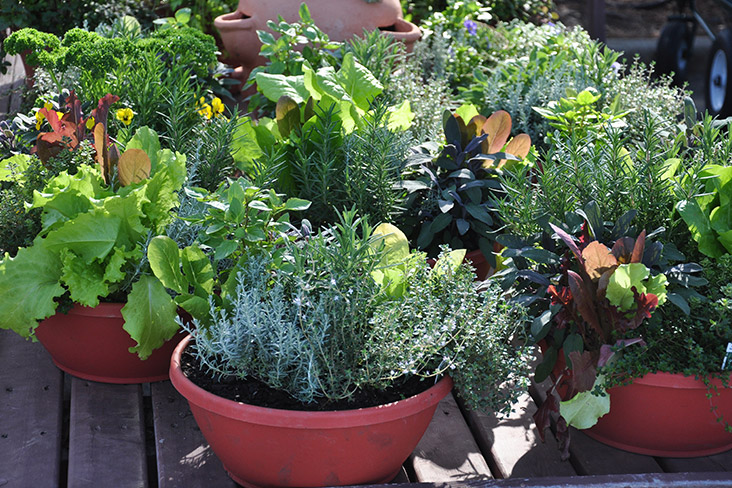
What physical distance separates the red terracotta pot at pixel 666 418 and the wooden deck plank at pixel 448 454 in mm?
309

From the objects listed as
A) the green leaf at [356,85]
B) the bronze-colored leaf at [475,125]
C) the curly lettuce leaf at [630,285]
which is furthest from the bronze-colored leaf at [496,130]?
the curly lettuce leaf at [630,285]

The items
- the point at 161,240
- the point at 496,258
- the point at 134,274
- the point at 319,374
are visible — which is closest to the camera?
the point at 319,374

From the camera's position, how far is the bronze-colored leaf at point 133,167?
185 cm

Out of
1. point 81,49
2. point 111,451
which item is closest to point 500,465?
point 111,451

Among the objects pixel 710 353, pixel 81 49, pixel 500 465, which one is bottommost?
pixel 500 465

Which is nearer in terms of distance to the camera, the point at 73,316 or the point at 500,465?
the point at 500,465

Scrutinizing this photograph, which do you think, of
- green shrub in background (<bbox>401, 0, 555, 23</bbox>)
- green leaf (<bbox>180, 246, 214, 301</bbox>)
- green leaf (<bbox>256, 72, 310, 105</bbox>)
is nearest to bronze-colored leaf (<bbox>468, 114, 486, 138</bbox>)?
green leaf (<bbox>256, 72, 310, 105</bbox>)

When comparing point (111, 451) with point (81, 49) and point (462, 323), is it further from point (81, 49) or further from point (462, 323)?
point (81, 49)

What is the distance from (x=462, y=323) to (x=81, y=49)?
1.68m

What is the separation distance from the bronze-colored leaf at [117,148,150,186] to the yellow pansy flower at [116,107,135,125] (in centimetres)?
35

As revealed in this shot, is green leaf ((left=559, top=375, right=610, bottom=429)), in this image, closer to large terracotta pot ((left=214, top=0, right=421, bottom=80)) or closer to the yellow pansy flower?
the yellow pansy flower

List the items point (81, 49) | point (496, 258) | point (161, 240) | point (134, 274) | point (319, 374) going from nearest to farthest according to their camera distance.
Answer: point (319, 374), point (161, 240), point (134, 274), point (496, 258), point (81, 49)

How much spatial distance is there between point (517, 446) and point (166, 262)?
924 mm

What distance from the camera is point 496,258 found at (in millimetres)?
2117
